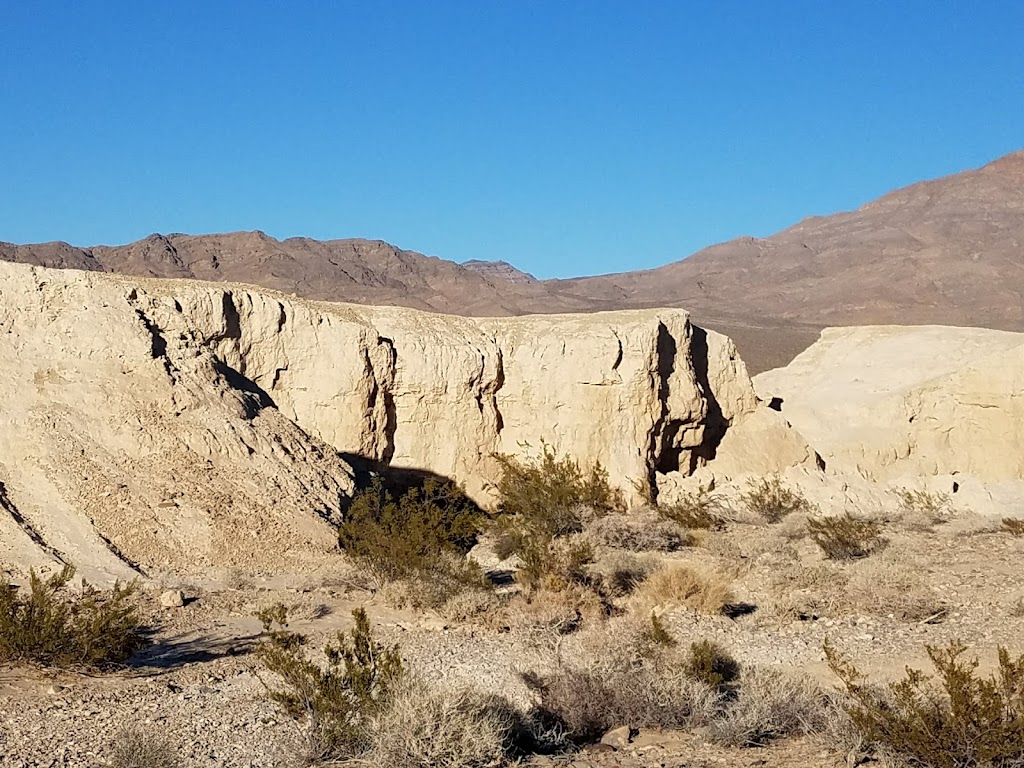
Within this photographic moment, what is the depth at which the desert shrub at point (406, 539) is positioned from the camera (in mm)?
11883

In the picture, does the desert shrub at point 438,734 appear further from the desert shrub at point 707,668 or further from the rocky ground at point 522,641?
the desert shrub at point 707,668

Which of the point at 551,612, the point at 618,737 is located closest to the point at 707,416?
the point at 551,612

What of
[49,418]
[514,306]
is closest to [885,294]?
[514,306]

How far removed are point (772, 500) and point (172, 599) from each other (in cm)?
1069

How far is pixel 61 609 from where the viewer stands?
338 inches

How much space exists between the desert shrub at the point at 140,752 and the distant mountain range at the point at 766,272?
51259mm

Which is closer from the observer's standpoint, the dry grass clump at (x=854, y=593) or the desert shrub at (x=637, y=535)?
the dry grass clump at (x=854, y=593)

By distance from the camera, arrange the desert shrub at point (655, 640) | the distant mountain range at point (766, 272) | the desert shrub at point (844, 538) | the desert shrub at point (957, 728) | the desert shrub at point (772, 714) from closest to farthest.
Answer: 1. the desert shrub at point (957, 728)
2. the desert shrub at point (772, 714)
3. the desert shrub at point (655, 640)
4. the desert shrub at point (844, 538)
5. the distant mountain range at point (766, 272)

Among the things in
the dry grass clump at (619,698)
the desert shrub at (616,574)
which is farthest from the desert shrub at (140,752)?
the desert shrub at (616,574)

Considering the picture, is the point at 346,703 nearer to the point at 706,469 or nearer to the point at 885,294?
the point at 706,469

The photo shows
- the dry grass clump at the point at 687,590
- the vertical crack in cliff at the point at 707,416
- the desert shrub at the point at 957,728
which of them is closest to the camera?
the desert shrub at the point at 957,728

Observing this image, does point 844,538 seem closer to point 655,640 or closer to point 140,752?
point 655,640

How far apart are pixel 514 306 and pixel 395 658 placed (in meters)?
76.3

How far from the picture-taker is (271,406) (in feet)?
54.6
